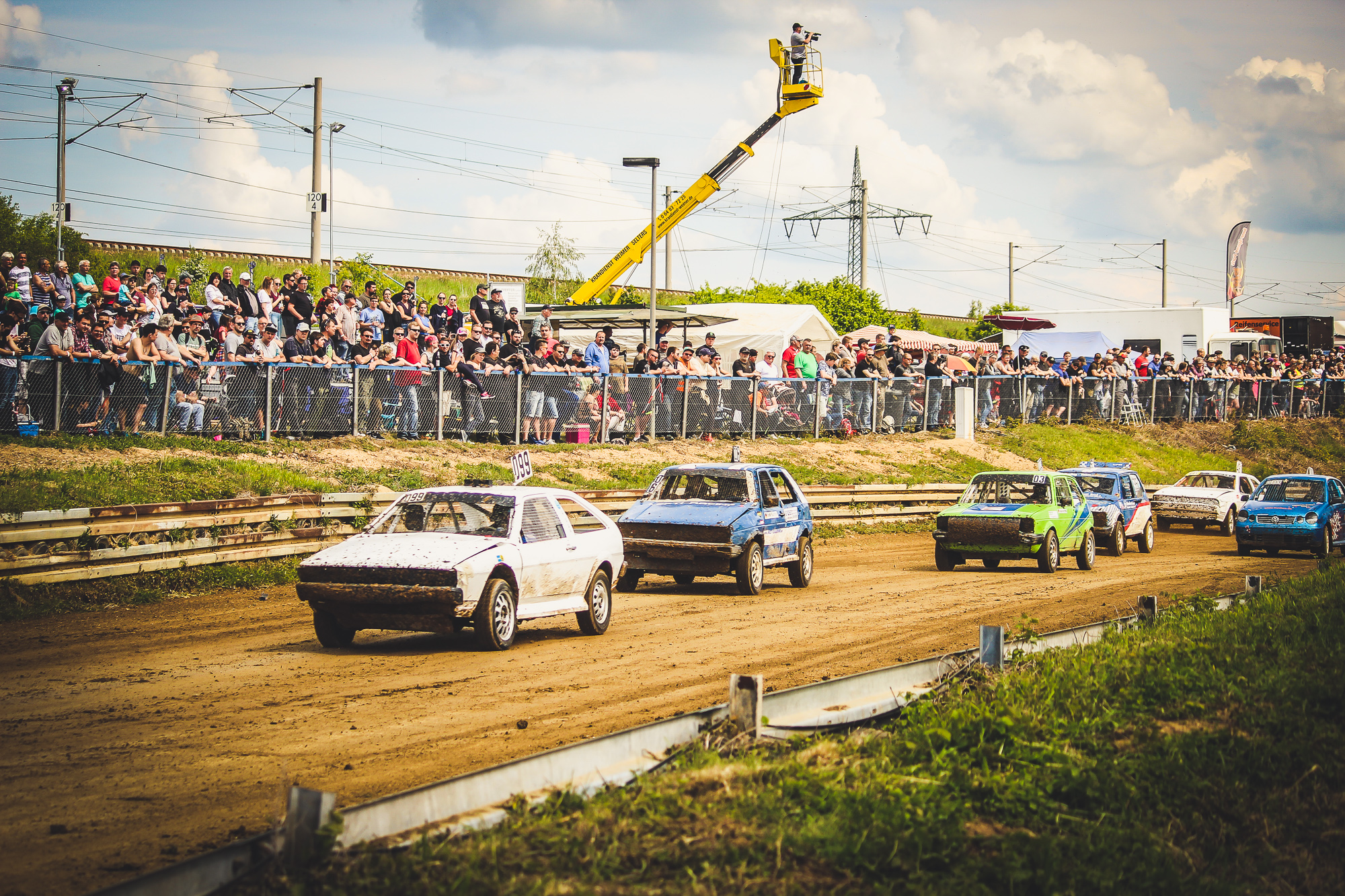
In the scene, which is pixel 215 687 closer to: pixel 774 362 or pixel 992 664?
pixel 992 664

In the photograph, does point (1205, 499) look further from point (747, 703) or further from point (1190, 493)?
point (747, 703)

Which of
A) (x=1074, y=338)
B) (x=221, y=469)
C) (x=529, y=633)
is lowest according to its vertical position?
(x=529, y=633)

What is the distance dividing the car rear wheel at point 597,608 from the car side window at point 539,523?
2.27 ft

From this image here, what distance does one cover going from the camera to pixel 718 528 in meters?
14.5

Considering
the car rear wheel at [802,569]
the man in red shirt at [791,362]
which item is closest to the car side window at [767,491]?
the car rear wheel at [802,569]

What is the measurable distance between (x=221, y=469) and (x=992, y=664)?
1191cm

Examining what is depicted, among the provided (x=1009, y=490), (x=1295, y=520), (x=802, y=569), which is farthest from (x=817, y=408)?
(x=802, y=569)

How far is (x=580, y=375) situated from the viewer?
71.9 ft

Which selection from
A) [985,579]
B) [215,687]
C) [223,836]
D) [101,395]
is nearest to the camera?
[223,836]

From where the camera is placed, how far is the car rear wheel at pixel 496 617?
1008cm

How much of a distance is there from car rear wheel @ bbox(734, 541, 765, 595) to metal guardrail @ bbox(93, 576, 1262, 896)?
7343mm

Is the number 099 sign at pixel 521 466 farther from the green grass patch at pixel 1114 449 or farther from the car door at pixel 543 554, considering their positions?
the green grass patch at pixel 1114 449

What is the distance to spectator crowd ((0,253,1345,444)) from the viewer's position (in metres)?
15.6

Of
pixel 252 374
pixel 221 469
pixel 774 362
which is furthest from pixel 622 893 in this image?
pixel 774 362
